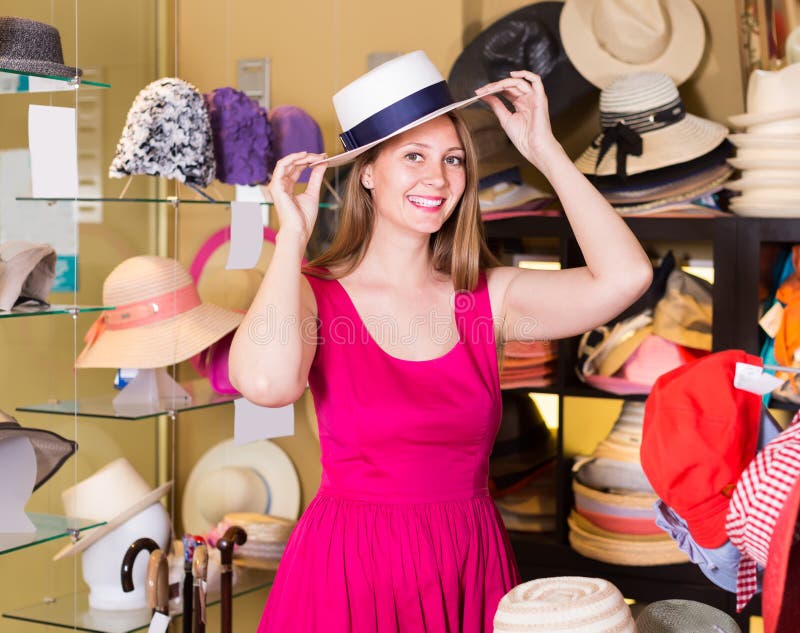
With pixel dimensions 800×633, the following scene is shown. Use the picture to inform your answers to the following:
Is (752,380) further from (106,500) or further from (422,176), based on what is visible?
(106,500)

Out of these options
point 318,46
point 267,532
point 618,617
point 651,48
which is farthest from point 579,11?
point 618,617

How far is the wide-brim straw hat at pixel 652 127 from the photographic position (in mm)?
A: 2906

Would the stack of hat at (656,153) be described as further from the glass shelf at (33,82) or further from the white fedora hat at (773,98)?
the glass shelf at (33,82)

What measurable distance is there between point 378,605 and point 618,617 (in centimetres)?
62

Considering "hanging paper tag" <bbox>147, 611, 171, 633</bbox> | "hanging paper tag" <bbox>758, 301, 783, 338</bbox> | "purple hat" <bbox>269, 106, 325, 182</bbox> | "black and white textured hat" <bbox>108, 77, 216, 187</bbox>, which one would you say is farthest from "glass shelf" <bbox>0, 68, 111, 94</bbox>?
"hanging paper tag" <bbox>758, 301, 783, 338</bbox>

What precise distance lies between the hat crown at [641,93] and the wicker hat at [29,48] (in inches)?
58.7

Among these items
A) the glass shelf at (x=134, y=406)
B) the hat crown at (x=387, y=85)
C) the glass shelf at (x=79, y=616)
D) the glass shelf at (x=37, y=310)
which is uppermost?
the hat crown at (x=387, y=85)

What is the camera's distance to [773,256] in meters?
2.90

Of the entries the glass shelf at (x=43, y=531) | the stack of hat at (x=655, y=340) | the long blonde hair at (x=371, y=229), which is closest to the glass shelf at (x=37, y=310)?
the glass shelf at (x=43, y=531)

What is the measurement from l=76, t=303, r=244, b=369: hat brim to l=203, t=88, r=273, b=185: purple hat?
16.0 inches

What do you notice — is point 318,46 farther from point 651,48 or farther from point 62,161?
point 62,161

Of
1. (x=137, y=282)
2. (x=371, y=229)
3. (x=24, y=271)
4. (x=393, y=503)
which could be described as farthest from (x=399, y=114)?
(x=137, y=282)

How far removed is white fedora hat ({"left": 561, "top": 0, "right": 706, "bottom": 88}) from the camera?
3.03 metres

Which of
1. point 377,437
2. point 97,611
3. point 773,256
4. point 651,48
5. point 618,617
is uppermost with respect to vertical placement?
point 651,48
